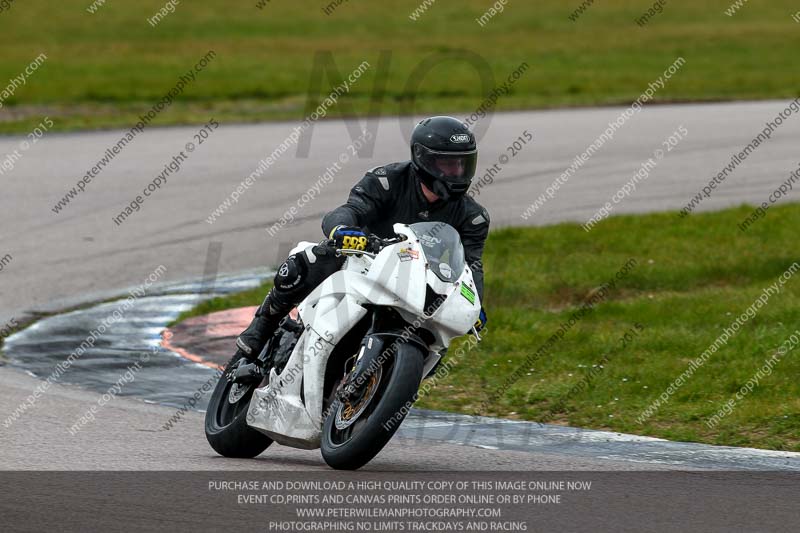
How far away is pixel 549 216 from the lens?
53.0 ft

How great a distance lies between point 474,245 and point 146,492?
2430mm

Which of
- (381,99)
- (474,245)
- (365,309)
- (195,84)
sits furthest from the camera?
(195,84)

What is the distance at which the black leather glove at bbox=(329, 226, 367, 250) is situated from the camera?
22.8 ft

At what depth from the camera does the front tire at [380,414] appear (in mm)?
6461

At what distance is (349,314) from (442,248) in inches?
22.9

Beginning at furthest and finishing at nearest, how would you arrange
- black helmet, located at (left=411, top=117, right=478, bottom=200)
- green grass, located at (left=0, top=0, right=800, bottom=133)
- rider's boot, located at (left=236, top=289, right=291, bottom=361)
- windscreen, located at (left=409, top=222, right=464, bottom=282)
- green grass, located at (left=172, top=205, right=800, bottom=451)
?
1. green grass, located at (left=0, top=0, right=800, bottom=133)
2. green grass, located at (left=172, top=205, right=800, bottom=451)
3. rider's boot, located at (left=236, top=289, right=291, bottom=361)
4. black helmet, located at (left=411, top=117, right=478, bottom=200)
5. windscreen, located at (left=409, top=222, right=464, bottom=282)

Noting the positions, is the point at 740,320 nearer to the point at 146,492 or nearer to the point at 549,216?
the point at 549,216

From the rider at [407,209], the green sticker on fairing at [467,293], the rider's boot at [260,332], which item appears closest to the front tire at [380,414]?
the green sticker on fairing at [467,293]

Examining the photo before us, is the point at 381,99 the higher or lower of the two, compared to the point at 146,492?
lower

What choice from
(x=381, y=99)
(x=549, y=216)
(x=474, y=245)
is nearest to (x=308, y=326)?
(x=474, y=245)

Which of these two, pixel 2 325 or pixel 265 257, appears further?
pixel 265 257

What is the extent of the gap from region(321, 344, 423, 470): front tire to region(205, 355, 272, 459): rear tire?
0.81m

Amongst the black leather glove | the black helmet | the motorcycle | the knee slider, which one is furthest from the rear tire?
the black helmet

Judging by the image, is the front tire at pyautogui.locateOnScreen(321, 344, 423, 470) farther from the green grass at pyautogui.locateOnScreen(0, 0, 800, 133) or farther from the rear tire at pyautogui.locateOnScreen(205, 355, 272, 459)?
the green grass at pyautogui.locateOnScreen(0, 0, 800, 133)
